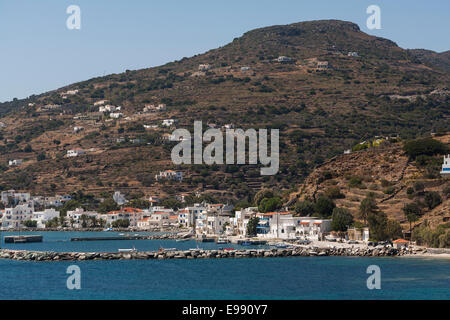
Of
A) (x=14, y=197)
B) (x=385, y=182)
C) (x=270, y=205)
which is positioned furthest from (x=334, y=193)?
(x=14, y=197)

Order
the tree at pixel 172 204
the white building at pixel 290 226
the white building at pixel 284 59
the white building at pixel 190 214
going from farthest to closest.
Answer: the white building at pixel 284 59 → the tree at pixel 172 204 → the white building at pixel 190 214 → the white building at pixel 290 226

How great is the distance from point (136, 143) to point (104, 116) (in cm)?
2698

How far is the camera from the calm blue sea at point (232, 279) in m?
38.7

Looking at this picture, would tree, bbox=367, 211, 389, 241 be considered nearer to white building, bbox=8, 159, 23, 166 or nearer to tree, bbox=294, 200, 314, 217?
tree, bbox=294, 200, 314, 217

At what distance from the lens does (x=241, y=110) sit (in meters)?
144

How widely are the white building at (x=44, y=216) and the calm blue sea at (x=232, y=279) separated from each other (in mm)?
59960

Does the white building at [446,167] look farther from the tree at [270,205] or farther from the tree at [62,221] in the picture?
the tree at [62,221]

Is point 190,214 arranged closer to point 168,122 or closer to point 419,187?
point 419,187

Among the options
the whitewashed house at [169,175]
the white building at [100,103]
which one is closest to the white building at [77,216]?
the whitewashed house at [169,175]

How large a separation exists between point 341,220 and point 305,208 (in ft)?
30.5

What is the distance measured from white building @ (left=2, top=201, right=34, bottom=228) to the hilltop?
7919 mm

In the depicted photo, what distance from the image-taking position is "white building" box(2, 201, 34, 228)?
11806 cm
